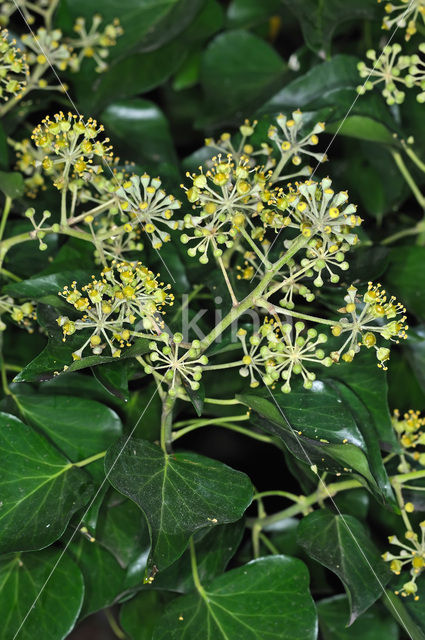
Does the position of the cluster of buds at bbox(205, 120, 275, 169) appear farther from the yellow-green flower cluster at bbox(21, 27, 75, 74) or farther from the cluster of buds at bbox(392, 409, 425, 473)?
the cluster of buds at bbox(392, 409, 425, 473)

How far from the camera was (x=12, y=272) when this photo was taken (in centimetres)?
105

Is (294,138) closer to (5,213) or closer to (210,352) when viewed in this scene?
(210,352)

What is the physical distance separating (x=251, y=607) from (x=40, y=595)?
→ 10.6 inches

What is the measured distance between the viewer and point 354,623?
1044 millimetres

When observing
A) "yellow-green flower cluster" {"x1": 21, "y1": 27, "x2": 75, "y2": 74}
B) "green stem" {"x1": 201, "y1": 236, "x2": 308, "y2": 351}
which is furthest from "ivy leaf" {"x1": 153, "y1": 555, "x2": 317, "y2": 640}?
"yellow-green flower cluster" {"x1": 21, "y1": 27, "x2": 75, "y2": 74}

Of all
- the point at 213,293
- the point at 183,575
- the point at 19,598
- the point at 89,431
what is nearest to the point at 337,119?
the point at 213,293

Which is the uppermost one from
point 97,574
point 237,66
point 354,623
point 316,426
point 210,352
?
point 237,66

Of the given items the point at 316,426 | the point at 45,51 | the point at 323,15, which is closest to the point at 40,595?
the point at 316,426

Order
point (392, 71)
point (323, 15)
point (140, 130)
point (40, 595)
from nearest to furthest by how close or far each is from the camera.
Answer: point (40, 595), point (392, 71), point (323, 15), point (140, 130)

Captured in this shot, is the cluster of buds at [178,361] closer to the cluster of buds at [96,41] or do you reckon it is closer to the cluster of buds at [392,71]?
the cluster of buds at [392,71]

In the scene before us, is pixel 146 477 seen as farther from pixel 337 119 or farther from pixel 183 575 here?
pixel 337 119

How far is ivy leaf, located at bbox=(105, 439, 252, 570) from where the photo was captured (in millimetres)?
811

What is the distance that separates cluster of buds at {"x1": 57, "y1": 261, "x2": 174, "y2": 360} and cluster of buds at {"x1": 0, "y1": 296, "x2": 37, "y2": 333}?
12 cm

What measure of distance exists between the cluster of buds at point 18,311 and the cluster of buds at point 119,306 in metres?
0.12
